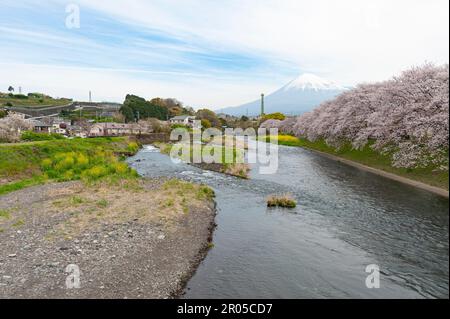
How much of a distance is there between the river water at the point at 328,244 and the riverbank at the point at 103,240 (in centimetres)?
125

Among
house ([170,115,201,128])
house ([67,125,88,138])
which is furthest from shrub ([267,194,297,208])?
house ([170,115,201,128])

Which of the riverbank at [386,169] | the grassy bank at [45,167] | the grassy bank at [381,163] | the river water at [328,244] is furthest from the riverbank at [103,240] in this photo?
the grassy bank at [381,163]

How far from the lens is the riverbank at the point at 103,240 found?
1270cm

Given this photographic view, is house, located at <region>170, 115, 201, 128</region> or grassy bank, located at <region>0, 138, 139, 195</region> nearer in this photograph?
grassy bank, located at <region>0, 138, 139, 195</region>

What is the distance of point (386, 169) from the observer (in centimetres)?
3772

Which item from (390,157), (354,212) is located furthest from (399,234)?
(390,157)

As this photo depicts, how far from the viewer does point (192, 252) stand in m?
16.4

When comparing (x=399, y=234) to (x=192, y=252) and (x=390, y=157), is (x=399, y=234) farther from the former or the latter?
(x=390, y=157)

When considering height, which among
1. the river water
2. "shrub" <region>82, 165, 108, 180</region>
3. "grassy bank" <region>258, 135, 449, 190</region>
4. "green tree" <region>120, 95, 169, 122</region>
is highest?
"green tree" <region>120, 95, 169, 122</region>

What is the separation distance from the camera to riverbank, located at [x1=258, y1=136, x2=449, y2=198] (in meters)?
28.3

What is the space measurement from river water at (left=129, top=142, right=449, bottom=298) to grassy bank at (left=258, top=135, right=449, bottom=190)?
196 centimetres

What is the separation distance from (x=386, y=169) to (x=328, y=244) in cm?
2445

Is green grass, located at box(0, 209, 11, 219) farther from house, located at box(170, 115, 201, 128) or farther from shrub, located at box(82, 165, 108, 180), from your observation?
house, located at box(170, 115, 201, 128)
